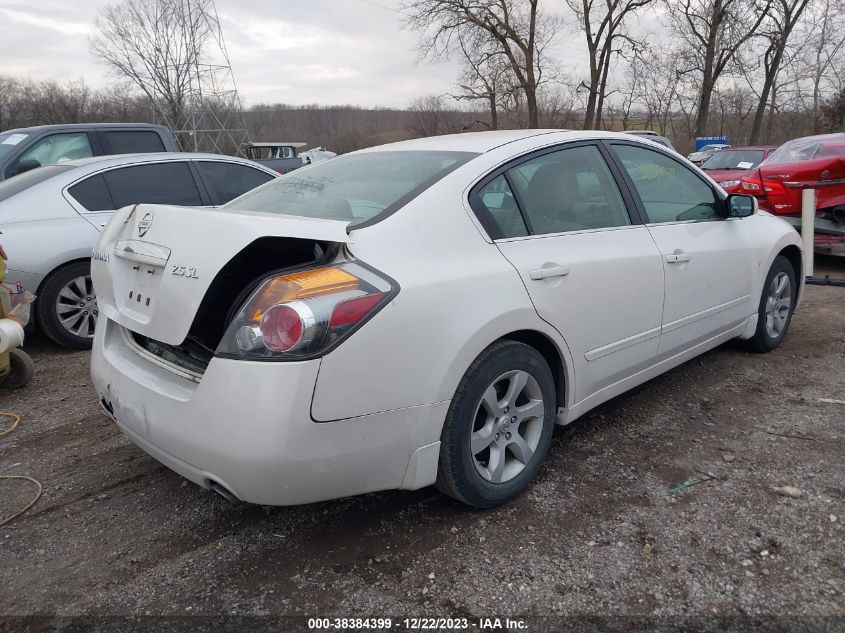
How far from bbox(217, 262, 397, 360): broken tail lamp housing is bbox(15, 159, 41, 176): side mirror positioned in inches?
237

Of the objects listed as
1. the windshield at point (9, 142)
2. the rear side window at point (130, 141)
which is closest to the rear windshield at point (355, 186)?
the rear side window at point (130, 141)

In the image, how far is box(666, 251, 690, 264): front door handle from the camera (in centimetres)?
334

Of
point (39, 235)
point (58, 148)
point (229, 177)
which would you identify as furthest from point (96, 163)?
point (58, 148)

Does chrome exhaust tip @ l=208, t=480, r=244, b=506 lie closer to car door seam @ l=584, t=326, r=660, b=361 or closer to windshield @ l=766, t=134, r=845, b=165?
car door seam @ l=584, t=326, r=660, b=361

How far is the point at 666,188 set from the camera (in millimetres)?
3668

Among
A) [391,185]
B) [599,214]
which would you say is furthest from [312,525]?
[599,214]

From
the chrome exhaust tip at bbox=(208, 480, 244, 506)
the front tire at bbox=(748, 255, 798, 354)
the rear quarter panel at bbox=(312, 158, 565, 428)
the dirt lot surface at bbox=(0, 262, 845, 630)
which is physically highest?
the rear quarter panel at bbox=(312, 158, 565, 428)

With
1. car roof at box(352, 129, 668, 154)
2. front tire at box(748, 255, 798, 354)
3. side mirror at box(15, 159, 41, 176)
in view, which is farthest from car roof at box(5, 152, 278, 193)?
front tire at box(748, 255, 798, 354)

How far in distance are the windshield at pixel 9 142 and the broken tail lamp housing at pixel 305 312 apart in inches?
256

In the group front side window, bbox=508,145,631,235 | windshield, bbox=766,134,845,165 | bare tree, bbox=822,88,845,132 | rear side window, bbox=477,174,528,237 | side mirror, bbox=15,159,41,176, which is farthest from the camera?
bare tree, bbox=822,88,845,132

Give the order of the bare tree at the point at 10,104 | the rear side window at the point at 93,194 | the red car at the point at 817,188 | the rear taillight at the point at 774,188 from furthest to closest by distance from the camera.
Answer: the bare tree at the point at 10,104
the rear taillight at the point at 774,188
the red car at the point at 817,188
the rear side window at the point at 93,194

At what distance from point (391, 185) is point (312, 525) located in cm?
146

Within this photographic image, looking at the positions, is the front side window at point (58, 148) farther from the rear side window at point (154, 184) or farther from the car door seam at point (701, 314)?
the car door seam at point (701, 314)

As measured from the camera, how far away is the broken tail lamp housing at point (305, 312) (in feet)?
6.58
